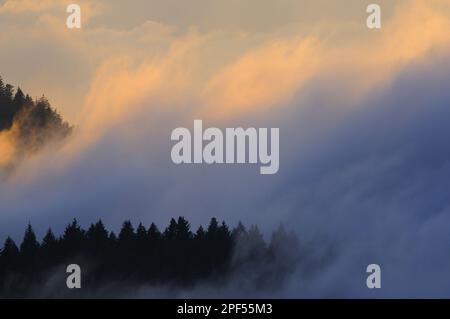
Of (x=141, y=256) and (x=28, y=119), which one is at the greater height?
(x=28, y=119)

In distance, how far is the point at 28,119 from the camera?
90.9 feet

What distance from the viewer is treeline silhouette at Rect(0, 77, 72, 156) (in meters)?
26.2

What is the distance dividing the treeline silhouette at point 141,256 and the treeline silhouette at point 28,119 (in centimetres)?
270

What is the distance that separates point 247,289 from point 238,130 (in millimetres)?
4097

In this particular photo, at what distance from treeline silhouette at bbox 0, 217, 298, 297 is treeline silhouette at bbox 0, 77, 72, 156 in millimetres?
2700

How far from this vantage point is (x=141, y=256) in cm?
2659

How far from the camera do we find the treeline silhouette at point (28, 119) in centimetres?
2620

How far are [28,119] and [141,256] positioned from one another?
5.03 meters

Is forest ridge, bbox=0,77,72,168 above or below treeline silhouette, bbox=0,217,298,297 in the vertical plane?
above

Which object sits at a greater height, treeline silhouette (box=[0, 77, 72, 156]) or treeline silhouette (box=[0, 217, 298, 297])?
treeline silhouette (box=[0, 77, 72, 156])

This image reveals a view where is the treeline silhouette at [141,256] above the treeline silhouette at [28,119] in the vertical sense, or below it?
below

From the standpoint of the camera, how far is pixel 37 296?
83.8ft
